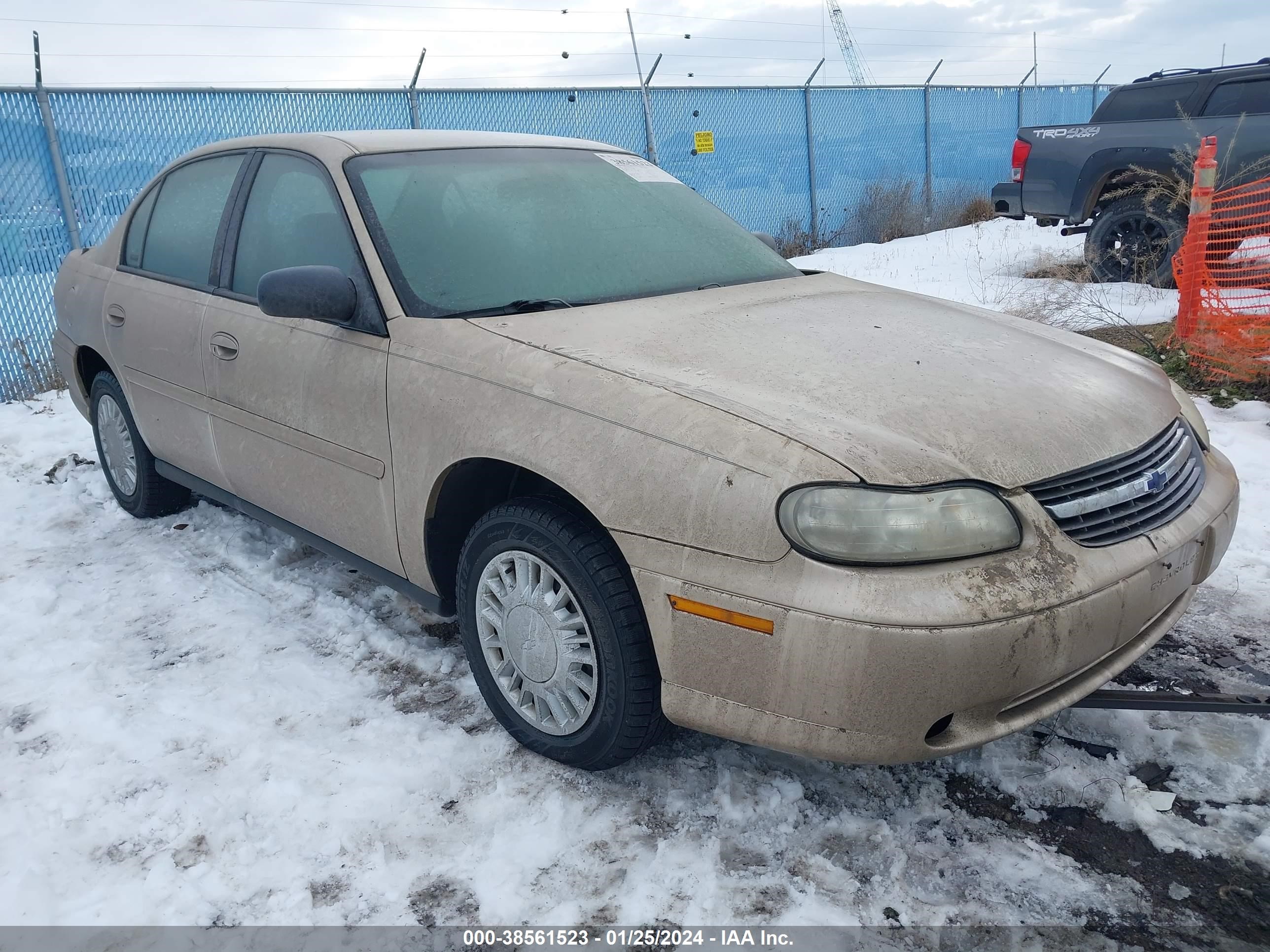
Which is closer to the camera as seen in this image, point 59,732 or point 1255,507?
point 59,732

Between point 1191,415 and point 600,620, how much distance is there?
1.91m

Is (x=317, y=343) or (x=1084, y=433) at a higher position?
(x=317, y=343)

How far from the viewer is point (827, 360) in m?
2.45

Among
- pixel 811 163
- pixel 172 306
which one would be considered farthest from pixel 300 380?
pixel 811 163

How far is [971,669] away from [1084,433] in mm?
706

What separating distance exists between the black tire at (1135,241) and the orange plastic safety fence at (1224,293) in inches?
37.3

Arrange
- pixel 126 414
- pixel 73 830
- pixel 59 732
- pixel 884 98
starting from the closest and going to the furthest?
pixel 73 830 < pixel 59 732 < pixel 126 414 < pixel 884 98

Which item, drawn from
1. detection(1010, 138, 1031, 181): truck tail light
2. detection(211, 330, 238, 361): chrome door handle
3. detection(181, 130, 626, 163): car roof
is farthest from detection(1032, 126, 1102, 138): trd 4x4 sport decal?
detection(211, 330, 238, 361): chrome door handle

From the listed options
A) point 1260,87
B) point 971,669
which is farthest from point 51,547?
point 1260,87

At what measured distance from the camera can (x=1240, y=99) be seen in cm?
830

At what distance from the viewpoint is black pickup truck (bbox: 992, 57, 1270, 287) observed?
25.5 feet

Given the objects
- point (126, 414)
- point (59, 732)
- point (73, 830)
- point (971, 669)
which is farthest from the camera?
point (126, 414)

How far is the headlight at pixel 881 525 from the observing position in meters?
1.95

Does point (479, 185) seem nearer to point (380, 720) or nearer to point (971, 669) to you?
point (380, 720)
